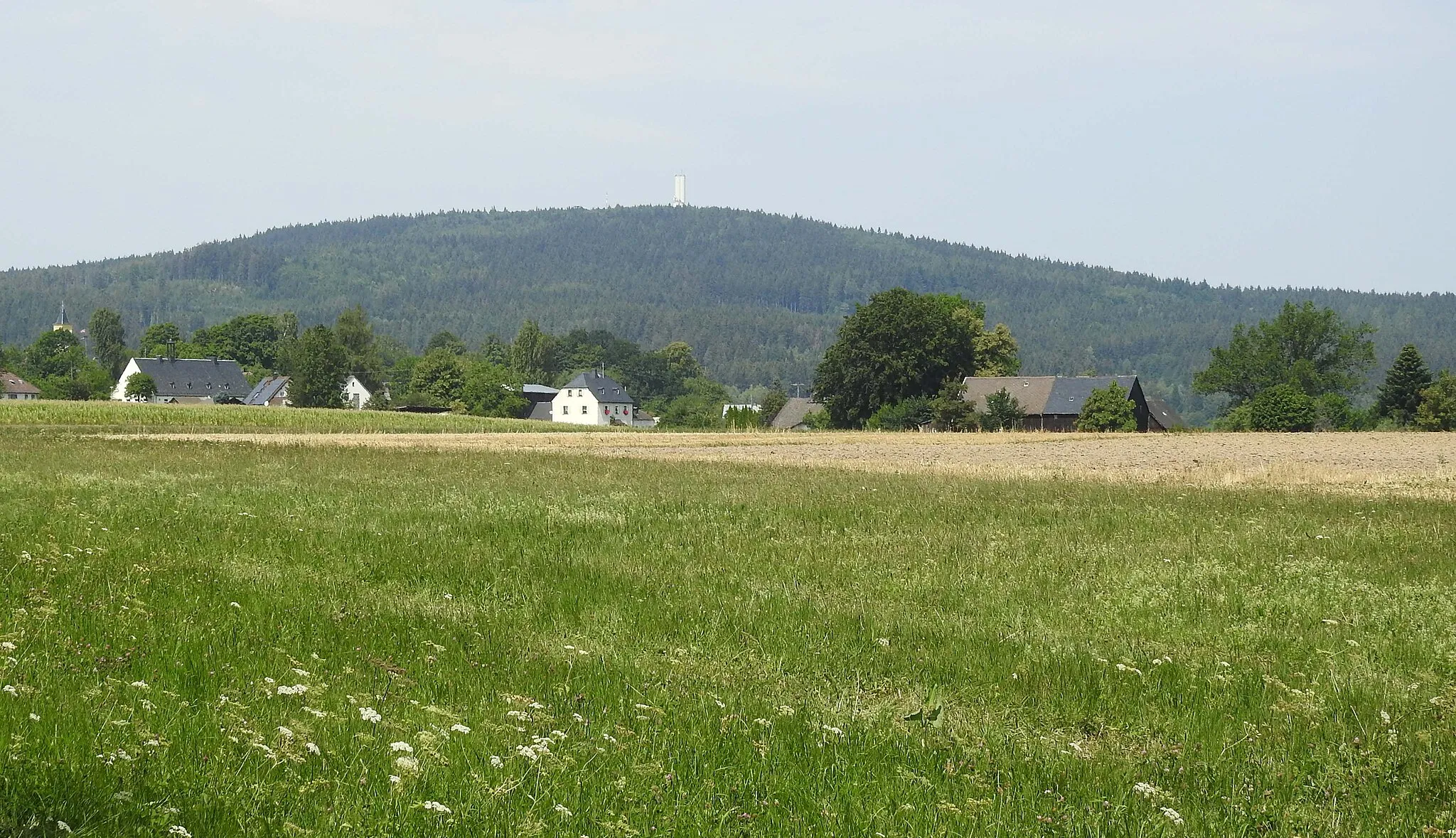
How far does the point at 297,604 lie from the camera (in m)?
11.4

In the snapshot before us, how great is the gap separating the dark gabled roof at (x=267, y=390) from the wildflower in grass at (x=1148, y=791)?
626 ft

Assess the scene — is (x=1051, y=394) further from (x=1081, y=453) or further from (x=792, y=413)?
(x=1081, y=453)

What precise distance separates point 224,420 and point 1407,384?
328ft

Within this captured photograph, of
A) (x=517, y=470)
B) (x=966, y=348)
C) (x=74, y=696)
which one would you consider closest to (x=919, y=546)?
(x=74, y=696)

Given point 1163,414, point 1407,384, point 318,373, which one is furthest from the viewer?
point 318,373

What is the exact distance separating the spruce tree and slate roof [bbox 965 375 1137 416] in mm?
23848

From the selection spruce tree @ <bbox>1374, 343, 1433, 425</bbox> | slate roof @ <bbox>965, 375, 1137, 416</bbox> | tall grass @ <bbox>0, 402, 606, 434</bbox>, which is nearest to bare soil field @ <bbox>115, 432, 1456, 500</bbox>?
tall grass @ <bbox>0, 402, 606, 434</bbox>

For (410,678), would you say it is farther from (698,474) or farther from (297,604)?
(698,474)

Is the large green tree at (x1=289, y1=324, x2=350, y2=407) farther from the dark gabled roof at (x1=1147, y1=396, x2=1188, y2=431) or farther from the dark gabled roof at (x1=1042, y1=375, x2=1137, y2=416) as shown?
the dark gabled roof at (x1=1147, y1=396, x2=1188, y2=431)

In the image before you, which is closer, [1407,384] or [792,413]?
[1407,384]

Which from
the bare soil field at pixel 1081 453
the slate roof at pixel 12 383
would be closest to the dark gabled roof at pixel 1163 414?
the bare soil field at pixel 1081 453

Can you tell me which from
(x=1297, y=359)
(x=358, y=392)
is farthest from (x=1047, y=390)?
(x=358, y=392)

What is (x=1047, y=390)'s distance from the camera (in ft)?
419

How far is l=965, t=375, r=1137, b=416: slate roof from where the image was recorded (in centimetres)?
12481
